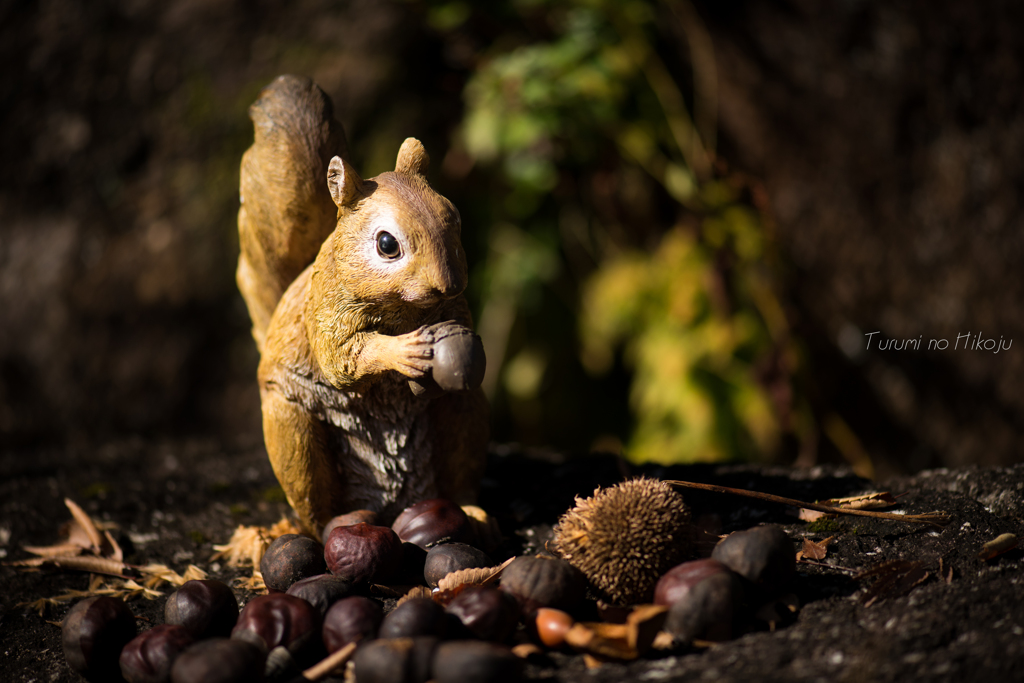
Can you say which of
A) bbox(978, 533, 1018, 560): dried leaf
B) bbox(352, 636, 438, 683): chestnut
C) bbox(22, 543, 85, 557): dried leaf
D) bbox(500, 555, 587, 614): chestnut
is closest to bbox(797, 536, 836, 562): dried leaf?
bbox(978, 533, 1018, 560): dried leaf

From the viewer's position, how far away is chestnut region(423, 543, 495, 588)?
5.95 ft

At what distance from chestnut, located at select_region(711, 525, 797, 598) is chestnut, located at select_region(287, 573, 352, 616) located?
2.74 feet

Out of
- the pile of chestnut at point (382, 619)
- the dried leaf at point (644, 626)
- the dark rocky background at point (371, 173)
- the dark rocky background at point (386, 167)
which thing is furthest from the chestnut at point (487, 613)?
the dark rocky background at point (386, 167)

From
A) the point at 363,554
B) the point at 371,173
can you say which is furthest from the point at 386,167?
the point at 363,554

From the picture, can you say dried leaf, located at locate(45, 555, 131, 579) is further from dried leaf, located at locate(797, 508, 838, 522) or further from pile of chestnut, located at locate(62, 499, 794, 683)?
dried leaf, located at locate(797, 508, 838, 522)

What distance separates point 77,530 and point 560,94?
2.85 meters

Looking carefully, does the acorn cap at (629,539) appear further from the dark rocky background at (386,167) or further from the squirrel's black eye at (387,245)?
the dark rocky background at (386,167)

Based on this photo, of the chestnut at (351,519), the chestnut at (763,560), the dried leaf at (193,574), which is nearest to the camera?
the chestnut at (763,560)

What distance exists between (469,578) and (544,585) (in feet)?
0.74

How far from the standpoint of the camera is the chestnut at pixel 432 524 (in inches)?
77.0

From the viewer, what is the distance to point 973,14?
383 cm

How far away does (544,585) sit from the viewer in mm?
1627

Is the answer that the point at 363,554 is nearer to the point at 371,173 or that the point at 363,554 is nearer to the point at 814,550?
the point at 814,550

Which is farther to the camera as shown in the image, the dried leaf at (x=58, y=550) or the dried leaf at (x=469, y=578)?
the dried leaf at (x=58, y=550)
